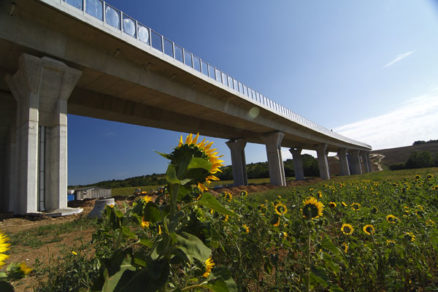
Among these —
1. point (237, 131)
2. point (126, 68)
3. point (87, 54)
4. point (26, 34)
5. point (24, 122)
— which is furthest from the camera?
point (237, 131)

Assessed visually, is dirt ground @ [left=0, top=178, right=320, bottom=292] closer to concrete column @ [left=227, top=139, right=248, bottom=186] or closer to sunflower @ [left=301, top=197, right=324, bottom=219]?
sunflower @ [left=301, top=197, right=324, bottom=219]

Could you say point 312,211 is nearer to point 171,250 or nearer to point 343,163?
point 171,250

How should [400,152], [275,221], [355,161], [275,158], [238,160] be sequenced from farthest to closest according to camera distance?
[400,152] → [355,161] → [238,160] → [275,158] → [275,221]

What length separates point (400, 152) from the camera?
111188 mm

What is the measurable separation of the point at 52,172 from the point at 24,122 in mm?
2404

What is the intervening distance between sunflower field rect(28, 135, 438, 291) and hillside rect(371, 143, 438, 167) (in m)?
119

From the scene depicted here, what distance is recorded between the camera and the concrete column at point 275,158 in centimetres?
2606

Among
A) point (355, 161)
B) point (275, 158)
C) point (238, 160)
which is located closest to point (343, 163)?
point (355, 161)

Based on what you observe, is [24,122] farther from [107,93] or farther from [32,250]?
[32,250]

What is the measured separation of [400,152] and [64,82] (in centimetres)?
14138

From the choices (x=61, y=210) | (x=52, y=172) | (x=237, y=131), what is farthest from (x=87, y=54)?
(x=237, y=131)

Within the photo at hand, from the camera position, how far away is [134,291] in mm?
824

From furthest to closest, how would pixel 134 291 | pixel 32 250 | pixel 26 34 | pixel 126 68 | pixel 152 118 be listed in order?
pixel 152 118, pixel 126 68, pixel 26 34, pixel 32 250, pixel 134 291

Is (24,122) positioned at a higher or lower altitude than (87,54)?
lower
